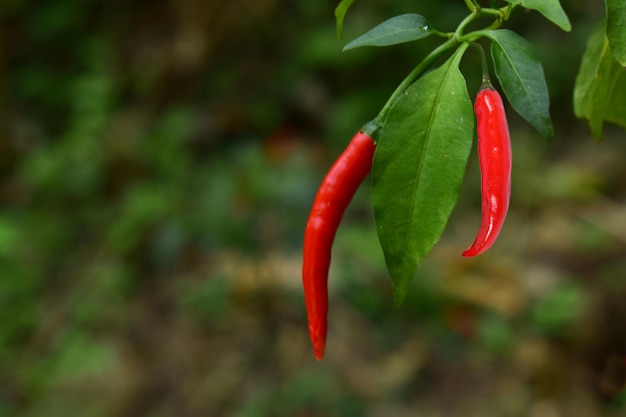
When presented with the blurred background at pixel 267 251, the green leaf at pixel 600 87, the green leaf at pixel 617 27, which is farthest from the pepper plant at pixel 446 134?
the blurred background at pixel 267 251

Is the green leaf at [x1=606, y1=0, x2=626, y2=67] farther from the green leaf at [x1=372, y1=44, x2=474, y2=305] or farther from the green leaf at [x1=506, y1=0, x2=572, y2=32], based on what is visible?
the green leaf at [x1=372, y1=44, x2=474, y2=305]

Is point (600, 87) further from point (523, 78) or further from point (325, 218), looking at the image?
point (325, 218)

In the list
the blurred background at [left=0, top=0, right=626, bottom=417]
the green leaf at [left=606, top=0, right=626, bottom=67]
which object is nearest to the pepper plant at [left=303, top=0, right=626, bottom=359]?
the green leaf at [left=606, top=0, right=626, bottom=67]

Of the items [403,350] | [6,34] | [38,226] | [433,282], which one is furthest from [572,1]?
[6,34]

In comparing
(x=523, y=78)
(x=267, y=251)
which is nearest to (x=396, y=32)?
(x=523, y=78)

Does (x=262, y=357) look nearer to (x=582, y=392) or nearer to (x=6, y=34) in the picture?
(x=582, y=392)
